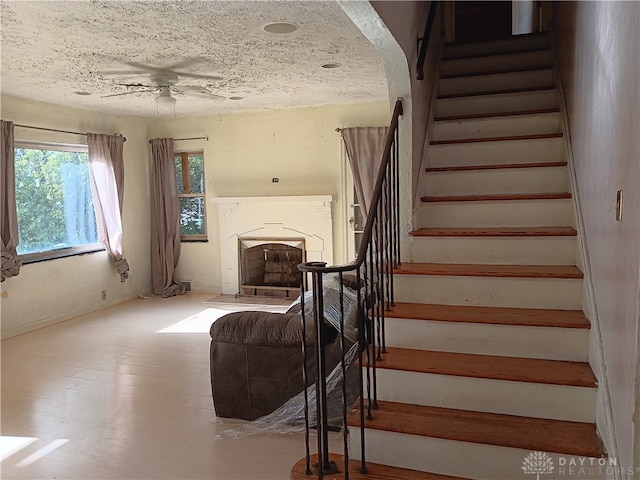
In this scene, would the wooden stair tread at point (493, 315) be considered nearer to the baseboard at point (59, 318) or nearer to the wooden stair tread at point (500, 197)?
the wooden stair tread at point (500, 197)

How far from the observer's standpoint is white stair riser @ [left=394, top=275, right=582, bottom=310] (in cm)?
261

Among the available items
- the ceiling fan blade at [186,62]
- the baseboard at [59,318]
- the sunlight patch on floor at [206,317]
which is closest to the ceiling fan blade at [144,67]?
the ceiling fan blade at [186,62]

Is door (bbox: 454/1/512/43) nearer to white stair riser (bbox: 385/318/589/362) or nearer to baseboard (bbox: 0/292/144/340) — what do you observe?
white stair riser (bbox: 385/318/589/362)

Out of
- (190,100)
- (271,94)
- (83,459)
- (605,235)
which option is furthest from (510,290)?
(190,100)

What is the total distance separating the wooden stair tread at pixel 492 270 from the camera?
263cm

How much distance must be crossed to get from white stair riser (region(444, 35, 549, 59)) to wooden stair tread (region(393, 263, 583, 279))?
7.78ft

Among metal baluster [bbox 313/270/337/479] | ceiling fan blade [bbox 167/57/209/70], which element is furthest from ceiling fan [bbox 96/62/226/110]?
metal baluster [bbox 313/270/337/479]

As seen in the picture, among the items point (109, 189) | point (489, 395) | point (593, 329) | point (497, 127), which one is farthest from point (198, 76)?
point (593, 329)

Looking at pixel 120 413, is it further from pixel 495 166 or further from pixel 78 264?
pixel 78 264

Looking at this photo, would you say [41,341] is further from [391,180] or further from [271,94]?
[391,180]

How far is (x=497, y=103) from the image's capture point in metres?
3.88

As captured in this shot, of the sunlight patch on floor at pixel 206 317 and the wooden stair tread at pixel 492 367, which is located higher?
the wooden stair tread at pixel 492 367

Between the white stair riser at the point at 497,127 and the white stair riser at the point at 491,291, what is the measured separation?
55.0 inches

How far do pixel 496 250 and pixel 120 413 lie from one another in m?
2.68
